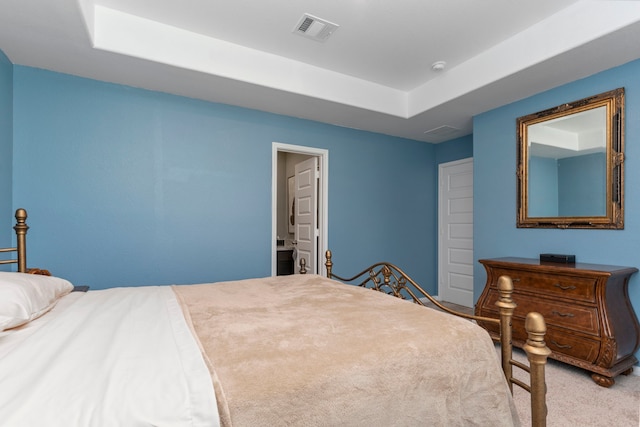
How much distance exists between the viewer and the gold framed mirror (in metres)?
2.69

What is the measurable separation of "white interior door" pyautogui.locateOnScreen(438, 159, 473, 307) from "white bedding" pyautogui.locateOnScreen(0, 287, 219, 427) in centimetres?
428

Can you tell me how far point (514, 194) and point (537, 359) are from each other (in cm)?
272

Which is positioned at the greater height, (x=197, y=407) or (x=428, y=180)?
(x=428, y=180)

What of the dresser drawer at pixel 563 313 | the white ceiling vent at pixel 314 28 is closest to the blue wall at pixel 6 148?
the white ceiling vent at pixel 314 28

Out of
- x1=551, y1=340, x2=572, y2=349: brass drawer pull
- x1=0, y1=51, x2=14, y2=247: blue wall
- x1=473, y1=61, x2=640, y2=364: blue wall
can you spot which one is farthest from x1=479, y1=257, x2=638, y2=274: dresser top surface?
x1=0, y1=51, x2=14, y2=247: blue wall

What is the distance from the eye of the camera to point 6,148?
8.40 ft

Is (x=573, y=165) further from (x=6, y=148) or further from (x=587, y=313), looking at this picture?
(x=6, y=148)

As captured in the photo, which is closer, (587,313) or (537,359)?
(537,359)

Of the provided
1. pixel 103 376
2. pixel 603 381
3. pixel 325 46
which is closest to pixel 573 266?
pixel 603 381

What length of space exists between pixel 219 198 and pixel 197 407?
2859 millimetres

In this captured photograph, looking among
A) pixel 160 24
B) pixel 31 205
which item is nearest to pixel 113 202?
pixel 31 205

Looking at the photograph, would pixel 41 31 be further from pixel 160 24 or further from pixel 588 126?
pixel 588 126

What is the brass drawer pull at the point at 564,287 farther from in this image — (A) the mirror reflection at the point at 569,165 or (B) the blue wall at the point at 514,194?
(A) the mirror reflection at the point at 569,165

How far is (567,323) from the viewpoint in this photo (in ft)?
8.46
